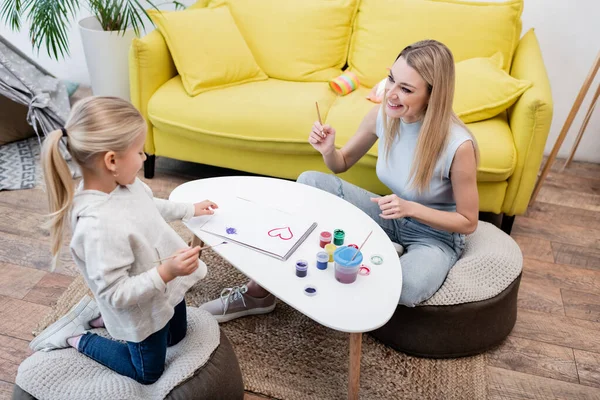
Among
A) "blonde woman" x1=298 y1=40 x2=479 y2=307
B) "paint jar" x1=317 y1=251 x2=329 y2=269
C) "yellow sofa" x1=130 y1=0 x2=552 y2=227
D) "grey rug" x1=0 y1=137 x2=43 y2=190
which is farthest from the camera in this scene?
"grey rug" x1=0 y1=137 x2=43 y2=190

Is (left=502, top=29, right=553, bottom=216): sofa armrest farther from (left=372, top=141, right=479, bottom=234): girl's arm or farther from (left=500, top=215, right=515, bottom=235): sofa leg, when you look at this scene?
(left=372, top=141, right=479, bottom=234): girl's arm

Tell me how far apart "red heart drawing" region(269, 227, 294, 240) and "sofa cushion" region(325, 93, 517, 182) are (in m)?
0.71

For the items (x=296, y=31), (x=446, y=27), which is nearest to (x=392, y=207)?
(x=446, y=27)

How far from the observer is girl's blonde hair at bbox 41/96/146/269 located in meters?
1.10

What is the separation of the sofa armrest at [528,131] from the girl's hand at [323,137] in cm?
78

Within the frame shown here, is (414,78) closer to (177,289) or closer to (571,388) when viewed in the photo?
(177,289)

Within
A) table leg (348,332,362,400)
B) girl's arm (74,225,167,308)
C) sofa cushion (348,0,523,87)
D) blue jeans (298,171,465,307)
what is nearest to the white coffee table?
table leg (348,332,362,400)

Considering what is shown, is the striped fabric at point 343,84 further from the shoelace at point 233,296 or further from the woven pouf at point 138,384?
the woven pouf at point 138,384

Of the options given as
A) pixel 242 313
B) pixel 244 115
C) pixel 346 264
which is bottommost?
pixel 242 313

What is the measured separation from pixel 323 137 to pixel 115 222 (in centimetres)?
85

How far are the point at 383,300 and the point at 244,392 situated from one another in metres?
0.52

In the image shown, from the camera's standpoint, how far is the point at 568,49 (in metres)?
2.70

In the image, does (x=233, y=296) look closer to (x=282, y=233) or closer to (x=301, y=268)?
(x=282, y=233)

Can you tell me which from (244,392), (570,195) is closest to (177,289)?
(244,392)
